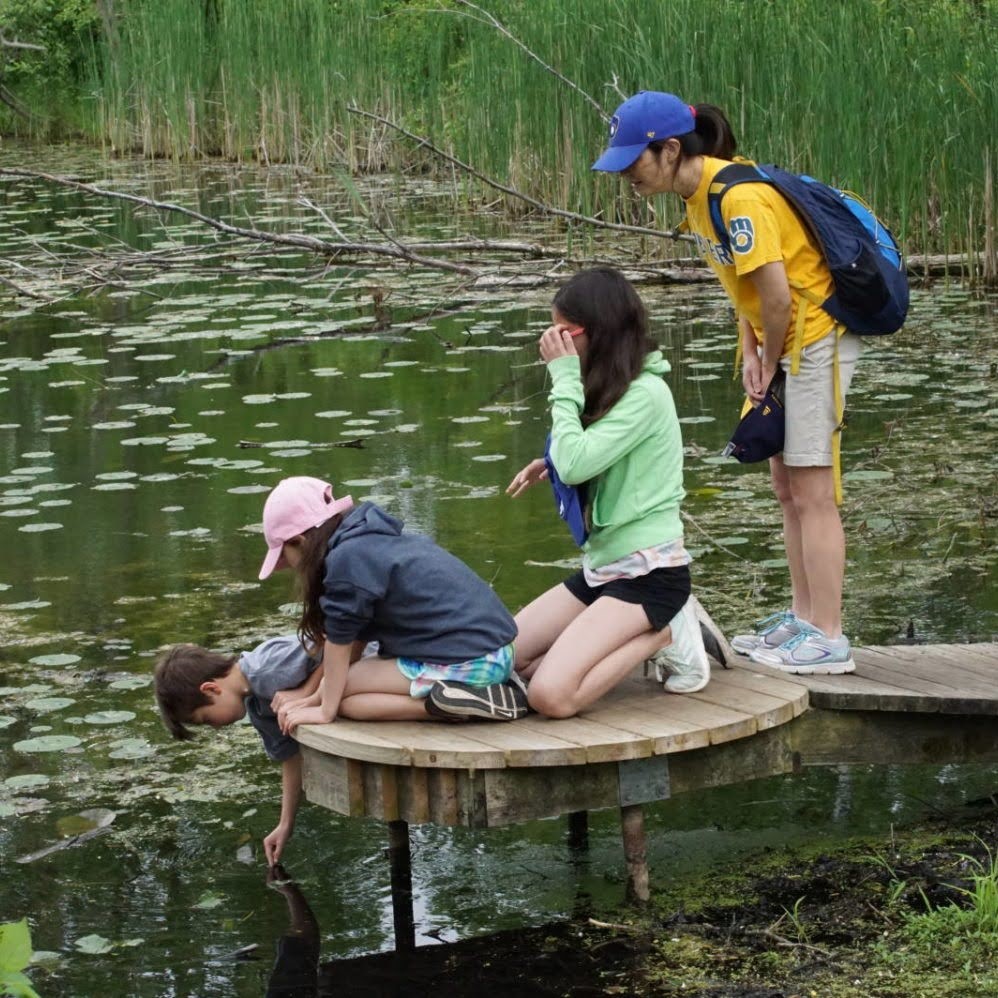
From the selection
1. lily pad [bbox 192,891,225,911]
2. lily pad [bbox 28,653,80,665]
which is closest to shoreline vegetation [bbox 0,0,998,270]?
lily pad [bbox 28,653,80,665]

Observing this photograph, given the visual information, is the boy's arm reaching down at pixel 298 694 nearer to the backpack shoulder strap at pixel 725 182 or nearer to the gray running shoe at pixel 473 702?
the gray running shoe at pixel 473 702

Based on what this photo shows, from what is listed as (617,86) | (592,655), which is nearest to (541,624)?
(592,655)

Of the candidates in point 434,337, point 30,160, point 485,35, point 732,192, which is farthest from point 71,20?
point 732,192

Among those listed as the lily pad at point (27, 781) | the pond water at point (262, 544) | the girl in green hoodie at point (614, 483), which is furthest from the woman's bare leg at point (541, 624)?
the lily pad at point (27, 781)

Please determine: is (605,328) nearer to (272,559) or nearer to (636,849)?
(272,559)

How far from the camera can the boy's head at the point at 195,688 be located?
131 inches

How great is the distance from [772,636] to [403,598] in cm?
93

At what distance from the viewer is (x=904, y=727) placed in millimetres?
3510

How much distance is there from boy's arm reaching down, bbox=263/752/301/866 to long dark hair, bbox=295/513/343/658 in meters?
0.32

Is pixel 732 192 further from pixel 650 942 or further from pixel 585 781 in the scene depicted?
pixel 650 942

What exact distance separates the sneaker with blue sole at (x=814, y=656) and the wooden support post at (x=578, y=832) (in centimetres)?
50

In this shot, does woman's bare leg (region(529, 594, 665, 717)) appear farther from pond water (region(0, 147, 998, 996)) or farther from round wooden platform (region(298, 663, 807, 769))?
pond water (region(0, 147, 998, 996))

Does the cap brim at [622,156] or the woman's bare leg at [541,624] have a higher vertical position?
the cap brim at [622,156]

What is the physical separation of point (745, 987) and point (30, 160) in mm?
20003
